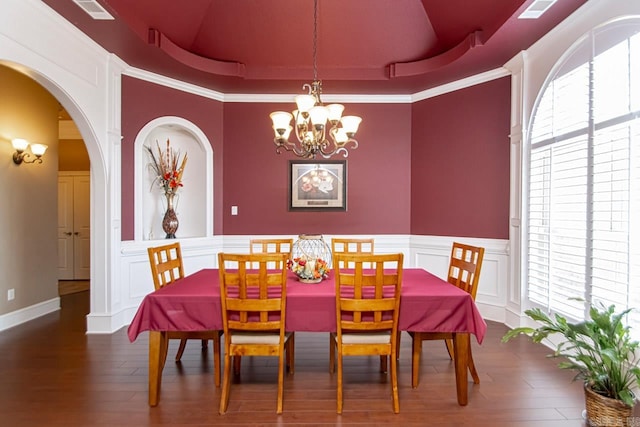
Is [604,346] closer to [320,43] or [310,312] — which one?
[310,312]

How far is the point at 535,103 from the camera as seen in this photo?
11.4 feet

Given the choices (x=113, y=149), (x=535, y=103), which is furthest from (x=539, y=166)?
(x=113, y=149)

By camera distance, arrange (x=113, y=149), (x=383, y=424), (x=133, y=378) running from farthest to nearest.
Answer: (x=113, y=149)
(x=133, y=378)
(x=383, y=424)

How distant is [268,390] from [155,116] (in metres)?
3.37

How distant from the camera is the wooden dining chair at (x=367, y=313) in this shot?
2.11 meters

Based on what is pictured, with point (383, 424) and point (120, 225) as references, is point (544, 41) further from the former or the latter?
point (120, 225)

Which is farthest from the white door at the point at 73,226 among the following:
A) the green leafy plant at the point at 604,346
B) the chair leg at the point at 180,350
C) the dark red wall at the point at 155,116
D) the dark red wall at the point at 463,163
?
the green leafy plant at the point at 604,346

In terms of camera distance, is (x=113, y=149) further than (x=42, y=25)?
Yes

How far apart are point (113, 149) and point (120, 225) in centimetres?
84

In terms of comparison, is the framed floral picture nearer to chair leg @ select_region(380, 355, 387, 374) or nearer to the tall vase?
the tall vase

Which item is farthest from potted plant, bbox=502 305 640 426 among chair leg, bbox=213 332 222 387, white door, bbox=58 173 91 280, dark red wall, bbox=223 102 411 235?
white door, bbox=58 173 91 280

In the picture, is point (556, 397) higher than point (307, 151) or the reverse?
the reverse

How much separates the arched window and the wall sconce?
5526 millimetres

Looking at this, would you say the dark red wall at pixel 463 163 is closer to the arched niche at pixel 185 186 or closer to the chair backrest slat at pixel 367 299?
the chair backrest slat at pixel 367 299
